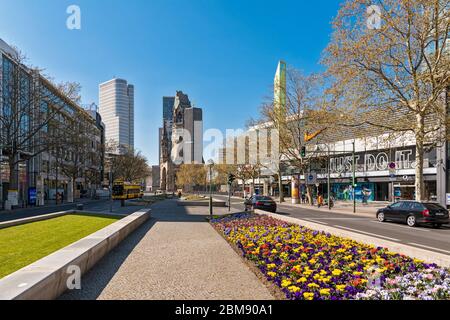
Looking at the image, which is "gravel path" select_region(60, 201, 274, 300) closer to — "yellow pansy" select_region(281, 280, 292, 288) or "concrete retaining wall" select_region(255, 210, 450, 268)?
"yellow pansy" select_region(281, 280, 292, 288)

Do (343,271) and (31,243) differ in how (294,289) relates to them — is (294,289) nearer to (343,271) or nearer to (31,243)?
(343,271)

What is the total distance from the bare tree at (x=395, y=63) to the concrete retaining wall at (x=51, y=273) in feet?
64.7

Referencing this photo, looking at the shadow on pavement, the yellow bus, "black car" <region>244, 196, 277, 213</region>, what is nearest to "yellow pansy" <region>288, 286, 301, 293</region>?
the shadow on pavement

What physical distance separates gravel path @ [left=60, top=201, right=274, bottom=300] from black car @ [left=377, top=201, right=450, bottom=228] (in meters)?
12.3

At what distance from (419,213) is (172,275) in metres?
15.5

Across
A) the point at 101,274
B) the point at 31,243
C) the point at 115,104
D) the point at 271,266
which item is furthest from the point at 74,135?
the point at 115,104

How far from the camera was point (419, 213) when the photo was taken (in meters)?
17.3

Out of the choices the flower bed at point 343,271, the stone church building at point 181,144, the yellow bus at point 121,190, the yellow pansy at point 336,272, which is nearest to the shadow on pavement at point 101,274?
the flower bed at point 343,271

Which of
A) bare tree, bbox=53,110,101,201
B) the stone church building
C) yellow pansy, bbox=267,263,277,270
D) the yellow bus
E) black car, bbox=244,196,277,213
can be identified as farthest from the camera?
the stone church building

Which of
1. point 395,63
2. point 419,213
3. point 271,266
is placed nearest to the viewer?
point 271,266

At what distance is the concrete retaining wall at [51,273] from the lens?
13.5ft

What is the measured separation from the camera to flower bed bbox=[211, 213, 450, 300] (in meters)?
4.79

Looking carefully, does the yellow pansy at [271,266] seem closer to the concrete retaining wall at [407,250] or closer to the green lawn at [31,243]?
the concrete retaining wall at [407,250]
